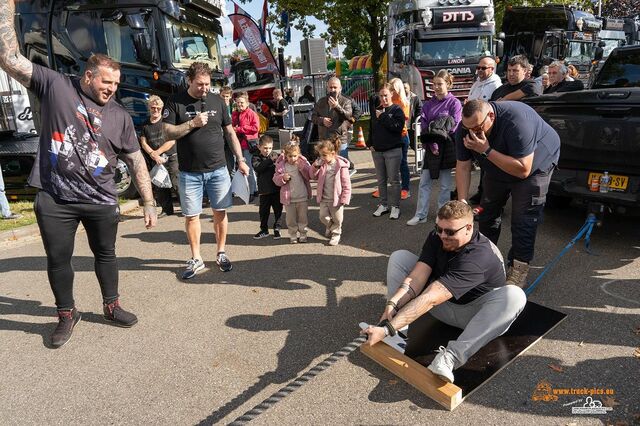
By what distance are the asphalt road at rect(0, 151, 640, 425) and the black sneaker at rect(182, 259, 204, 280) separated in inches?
3.8

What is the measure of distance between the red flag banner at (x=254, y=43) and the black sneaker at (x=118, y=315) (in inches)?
434

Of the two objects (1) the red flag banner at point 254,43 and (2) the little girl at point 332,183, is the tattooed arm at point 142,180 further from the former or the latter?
(1) the red flag banner at point 254,43

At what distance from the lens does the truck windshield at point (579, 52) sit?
1650 cm

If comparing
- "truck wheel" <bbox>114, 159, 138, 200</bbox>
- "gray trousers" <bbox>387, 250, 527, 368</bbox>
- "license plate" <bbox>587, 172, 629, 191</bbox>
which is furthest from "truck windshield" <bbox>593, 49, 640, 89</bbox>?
"truck wheel" <bbox>114, 159, 138, 200</bbox>

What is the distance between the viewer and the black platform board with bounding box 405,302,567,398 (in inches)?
115

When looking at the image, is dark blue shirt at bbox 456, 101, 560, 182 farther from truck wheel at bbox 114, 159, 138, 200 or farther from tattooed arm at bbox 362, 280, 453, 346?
truck wheel at bbox 114, 159, 138, 200

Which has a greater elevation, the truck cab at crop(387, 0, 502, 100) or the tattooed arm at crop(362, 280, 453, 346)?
the truck cab at crop(387, 0, 502, 100)

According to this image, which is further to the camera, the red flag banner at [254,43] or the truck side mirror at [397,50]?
the truck side mirror at [397,50]

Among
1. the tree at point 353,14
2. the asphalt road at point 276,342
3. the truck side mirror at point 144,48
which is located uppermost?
the tree at point 353,14

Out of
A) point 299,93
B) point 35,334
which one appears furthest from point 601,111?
point 299,93

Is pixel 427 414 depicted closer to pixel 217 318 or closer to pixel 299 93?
pixel 217 318

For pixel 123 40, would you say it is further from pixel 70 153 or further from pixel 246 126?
pixel 70 153

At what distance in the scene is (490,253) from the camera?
10.2ft

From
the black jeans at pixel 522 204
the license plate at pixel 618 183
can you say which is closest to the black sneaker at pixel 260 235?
the black jeans at pixel 522 204
